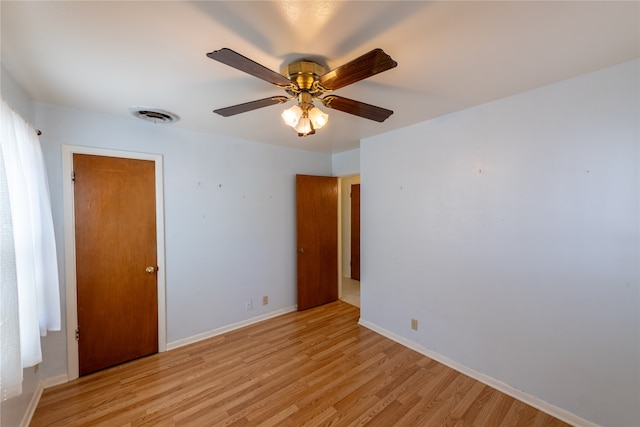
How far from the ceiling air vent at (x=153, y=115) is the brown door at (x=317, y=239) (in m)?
1.70

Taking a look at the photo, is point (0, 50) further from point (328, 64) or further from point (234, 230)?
point (234, 230)

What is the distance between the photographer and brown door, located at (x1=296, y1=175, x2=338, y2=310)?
12.1ft

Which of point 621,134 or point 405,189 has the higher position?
point 621,134

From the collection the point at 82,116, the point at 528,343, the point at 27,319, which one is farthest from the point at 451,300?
the point at 82,116

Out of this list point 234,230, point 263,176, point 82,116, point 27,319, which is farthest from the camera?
point 263,176

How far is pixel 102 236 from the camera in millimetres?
2391

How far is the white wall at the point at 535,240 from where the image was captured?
162cm

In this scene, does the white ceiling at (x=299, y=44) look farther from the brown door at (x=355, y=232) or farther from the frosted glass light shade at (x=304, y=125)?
the brown door at (x=355, y=232)

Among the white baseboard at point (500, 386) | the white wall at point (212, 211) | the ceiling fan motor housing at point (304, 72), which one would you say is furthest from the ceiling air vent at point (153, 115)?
the white baseboard at point (500, 386)

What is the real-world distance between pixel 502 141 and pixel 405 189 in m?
0.96

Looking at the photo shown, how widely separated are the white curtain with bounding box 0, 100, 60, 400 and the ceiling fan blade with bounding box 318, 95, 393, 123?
1.64 meters

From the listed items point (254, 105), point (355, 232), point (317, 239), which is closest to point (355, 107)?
point (254, 105)

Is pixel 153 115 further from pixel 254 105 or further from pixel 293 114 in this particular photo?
pixel 293 114

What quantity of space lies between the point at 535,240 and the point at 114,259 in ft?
12.0
